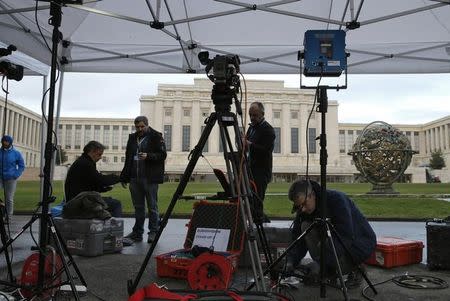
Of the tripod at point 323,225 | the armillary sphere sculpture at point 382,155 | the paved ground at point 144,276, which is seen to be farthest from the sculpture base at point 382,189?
the tripod at point 323,225

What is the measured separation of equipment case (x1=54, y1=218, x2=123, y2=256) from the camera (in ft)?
17.6

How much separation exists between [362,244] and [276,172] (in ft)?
228

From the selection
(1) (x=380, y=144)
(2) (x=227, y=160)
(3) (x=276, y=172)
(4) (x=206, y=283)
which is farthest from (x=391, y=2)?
(3) (x=276, y=172)

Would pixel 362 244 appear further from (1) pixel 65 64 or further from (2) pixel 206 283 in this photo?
(1) pixel 65 64

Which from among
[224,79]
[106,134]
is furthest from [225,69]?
[106,134]

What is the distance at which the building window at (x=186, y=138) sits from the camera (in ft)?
272

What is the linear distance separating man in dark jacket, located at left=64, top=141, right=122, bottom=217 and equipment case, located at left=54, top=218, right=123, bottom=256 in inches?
24.6

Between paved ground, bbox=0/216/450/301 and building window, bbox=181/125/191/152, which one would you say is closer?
paved ground, bbox=0/216/450/301

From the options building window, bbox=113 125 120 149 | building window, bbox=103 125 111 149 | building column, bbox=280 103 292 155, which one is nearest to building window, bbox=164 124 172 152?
building window, bbox=113 125 120 149

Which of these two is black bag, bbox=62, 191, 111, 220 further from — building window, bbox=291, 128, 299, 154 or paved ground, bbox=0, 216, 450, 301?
building window, bbox=291, 128, 299, 154

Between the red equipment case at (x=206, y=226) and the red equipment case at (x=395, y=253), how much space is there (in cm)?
174

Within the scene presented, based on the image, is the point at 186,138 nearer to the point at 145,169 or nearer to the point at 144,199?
the point at 144,199

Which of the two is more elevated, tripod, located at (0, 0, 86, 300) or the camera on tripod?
the camera on tripod

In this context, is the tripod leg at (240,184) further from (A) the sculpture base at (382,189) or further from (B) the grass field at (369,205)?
(A) the sculpture base at (382,189)
